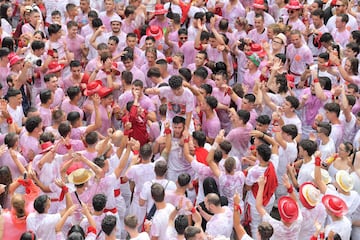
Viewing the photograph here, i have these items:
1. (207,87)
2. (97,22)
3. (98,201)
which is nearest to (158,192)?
(98,201)

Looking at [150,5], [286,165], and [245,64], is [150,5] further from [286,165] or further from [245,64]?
[286,165]

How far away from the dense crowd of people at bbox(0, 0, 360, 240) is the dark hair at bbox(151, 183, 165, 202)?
2cm

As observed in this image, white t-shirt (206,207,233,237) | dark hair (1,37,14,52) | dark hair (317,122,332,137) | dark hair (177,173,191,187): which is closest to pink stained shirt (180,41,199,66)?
dark hair (1,37,14,52)

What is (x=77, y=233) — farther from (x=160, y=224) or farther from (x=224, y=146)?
(x=224, y=146)

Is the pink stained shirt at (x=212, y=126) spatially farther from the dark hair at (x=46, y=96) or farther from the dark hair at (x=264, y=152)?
the dark hair at (x=46, y=96)

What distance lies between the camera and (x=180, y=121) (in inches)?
362

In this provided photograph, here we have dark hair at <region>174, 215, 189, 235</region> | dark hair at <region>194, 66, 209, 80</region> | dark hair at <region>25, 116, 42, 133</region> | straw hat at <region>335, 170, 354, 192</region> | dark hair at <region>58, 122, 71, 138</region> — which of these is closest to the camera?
dark hair at <region>174, 215, 189, 235</region>

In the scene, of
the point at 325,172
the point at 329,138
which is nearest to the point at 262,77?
the point at 329,138

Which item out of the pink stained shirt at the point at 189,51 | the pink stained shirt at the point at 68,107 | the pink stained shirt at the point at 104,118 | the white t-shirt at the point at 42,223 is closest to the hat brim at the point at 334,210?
the white t-shirt at the point at 42,223

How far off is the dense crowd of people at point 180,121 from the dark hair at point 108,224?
0.6 inches

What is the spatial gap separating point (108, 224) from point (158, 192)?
2.67 feet

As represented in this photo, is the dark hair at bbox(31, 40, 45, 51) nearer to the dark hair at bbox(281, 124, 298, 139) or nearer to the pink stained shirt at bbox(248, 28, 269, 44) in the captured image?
the pink stained shirt at bbox(248, 28, 269, 44)

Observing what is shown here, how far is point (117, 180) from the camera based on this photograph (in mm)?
8453

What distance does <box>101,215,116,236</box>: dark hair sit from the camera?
6.98 meters
